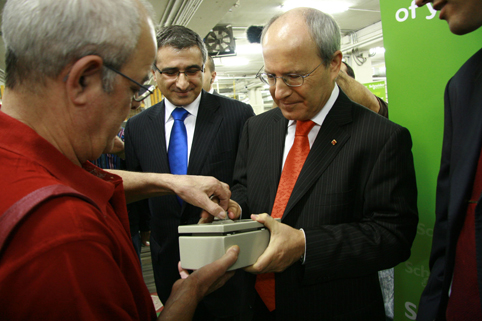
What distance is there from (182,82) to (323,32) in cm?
96

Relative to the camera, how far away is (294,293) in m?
1.22

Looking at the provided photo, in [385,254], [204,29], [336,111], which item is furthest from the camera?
[204,29]

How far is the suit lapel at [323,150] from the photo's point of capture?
4.02 ft

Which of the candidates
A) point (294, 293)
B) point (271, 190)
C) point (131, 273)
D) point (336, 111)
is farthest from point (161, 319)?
point (336, 111)

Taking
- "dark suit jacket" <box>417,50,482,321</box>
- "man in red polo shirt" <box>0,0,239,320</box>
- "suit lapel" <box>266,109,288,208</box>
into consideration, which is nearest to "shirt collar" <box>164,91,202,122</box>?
"suit lapel" <box>266,109,288,208</box>

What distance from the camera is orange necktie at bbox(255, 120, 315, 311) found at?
51.5 inches

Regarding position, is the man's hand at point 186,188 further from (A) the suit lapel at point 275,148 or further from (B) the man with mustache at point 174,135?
(B) the man with mustache at point 174,135

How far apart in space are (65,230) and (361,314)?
1.18 metres

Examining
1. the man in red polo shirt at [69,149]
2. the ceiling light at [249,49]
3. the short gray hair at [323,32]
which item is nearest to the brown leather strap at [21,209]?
the man in red polo shirt at [69,149]

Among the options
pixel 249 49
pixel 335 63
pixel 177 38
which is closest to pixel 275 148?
pixel 335 63

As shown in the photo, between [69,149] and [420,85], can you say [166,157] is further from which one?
[420,85]

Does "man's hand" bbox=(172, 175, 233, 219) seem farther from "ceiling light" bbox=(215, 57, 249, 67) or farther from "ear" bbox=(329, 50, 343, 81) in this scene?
"ceiling light" bbox=(215, 57, 249, 67)

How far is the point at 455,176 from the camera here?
36.1 inches

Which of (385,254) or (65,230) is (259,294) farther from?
(65,230)
